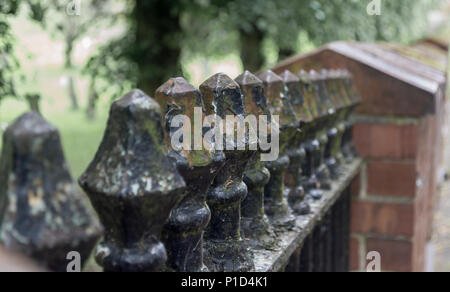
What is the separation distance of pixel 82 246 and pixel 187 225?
0.35 m

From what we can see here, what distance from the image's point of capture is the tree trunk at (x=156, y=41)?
5891 mm

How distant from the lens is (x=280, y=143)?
156 centimetres

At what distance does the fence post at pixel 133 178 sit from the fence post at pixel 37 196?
0.42 feet

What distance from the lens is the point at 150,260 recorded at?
0.89 meters

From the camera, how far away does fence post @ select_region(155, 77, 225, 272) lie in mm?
1011

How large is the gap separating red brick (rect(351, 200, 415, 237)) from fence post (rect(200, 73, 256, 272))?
56.9 inches

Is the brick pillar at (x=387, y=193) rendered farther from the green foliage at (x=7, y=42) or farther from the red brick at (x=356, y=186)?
the green foliage at (x=7, y=42)

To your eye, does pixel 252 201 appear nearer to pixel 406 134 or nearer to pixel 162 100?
pixel 162 100

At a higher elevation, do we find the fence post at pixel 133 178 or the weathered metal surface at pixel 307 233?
the fence post at pixel 133 178

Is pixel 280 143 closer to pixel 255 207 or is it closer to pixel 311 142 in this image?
pixel 255 207

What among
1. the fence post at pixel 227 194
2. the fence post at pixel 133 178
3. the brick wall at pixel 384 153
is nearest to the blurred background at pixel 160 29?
the brick wall at pixel 384 153

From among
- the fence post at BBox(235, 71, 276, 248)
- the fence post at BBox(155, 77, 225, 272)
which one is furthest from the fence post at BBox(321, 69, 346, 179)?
the fence post at BBox(155, 77, 225, 272)

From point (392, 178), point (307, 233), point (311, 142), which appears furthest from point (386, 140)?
point (307, 233)
